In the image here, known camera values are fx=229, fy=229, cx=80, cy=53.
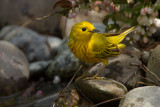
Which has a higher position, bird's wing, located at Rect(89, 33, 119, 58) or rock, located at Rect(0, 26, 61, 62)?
bird's wing, located at Rect(89, 33, 119, 58)

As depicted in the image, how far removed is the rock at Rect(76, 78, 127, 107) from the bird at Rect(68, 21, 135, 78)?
0.29 m

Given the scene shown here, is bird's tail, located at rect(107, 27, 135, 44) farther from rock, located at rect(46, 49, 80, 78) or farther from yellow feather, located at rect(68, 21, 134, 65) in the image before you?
rock, located at rect(46, 49, 80, 78)

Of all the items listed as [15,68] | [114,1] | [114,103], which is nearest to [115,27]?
[114,1]

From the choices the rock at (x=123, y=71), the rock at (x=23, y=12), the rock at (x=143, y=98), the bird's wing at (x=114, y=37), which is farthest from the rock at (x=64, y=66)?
the rock at (x=23, y=12)

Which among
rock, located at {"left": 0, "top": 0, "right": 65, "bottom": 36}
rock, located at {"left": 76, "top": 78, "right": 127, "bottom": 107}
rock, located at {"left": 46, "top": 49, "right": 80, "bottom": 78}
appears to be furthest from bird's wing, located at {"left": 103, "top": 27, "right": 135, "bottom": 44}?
rock, located at {"left": 0, "top": 0, "right": 65, "bottom": 36}

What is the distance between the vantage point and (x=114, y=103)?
2.62 meters

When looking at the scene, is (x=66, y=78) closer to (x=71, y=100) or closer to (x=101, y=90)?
(x=71, y=100)

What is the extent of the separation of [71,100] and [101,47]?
726 mm

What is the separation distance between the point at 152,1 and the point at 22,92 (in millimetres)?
2868

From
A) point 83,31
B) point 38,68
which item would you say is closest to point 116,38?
point 83,31

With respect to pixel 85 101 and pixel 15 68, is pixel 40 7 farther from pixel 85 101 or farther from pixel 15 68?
pixel 85 101

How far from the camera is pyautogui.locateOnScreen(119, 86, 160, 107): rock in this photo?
2117 millimetres

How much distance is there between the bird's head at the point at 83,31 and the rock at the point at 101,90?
1.66 feet

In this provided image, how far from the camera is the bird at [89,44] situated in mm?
2512
